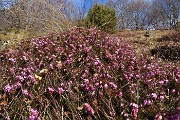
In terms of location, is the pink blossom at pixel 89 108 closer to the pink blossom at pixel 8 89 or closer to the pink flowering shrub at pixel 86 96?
the pink flowering shrub at pixel 86 96

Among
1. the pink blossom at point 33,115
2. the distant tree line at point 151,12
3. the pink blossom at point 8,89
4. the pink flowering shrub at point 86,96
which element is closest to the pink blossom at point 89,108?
the pink flowering shrub at point 86,96

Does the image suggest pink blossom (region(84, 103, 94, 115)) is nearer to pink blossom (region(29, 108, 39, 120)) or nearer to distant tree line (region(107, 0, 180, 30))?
pink blossom (region(29, 108, 39, 120))

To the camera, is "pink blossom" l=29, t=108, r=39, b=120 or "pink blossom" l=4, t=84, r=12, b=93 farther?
"pink blossom" l=4, t=84, r=12, b=93

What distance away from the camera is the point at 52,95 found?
2.74 m

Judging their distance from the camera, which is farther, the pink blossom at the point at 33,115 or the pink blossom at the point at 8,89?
the pink blossom at the point at 8,89

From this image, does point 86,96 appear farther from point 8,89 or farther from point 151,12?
point 151,12

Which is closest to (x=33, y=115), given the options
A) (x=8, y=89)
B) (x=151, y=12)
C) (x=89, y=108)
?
(x=89, y=108)

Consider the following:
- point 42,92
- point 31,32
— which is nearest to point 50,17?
point 31,32

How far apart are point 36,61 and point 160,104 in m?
2.05

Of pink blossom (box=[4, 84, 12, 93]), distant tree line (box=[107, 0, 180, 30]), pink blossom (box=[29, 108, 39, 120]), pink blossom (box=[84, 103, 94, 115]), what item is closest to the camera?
pink blossom (box=[29, 108, 39, 120])

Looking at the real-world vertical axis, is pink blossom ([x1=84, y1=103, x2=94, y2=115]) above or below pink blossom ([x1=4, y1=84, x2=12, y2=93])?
below

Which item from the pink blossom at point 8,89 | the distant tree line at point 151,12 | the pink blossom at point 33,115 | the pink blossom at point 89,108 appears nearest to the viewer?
the pink blossom at point 33,115

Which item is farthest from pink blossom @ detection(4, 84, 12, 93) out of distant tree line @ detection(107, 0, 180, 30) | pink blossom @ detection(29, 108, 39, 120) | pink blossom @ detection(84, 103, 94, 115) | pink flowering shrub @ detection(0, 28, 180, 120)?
distant tree line @ detection(107, 0, 180, 30)

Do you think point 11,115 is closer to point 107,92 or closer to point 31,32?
point 107,92
